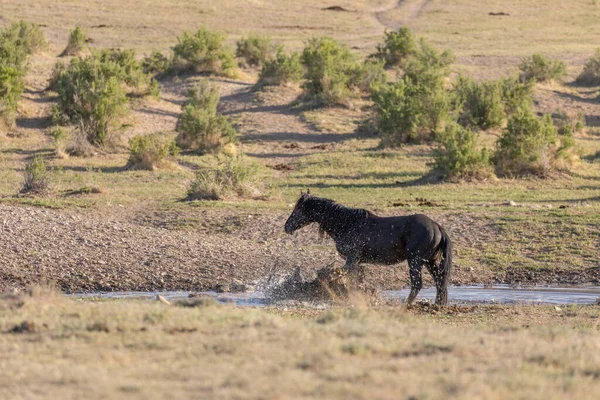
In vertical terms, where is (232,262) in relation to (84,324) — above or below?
below

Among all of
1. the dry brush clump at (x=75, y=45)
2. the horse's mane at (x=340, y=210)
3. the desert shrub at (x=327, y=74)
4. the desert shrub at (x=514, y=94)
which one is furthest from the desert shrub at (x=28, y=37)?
the horse's mane at (x=340, y=210)

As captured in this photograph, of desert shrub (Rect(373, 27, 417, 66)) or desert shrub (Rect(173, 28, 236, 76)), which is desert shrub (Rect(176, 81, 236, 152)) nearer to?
desert shrub (Rect(173, 28, 236, 76))

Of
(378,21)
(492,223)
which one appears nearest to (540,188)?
(492,223)

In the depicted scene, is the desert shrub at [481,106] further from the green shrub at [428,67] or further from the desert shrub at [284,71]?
the desert shrub at [284,71]

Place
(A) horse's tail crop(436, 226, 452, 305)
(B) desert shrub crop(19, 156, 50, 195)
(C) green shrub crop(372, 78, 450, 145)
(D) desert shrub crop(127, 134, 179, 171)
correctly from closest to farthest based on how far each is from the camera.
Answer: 1. (A) horse's tail crop(436, 226, 452, 305)
2. (B) desert shrub crop(19, 156, 50, 195)
3. (D) desert shrub crop(127, 134, 179, 171)
4. (C) green shrub crop(372, 78, 450, 145)

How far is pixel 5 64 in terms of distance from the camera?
84.6 ft

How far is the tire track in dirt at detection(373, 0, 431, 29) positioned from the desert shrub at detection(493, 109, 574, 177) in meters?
34.0

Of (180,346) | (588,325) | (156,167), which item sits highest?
(180,346)

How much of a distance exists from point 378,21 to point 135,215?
43.7 metres

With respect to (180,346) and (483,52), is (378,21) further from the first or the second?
(180,346)

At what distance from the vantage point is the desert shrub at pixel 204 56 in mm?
33750

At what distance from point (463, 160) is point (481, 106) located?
6808mm

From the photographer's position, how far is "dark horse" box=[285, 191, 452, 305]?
36.0 feet

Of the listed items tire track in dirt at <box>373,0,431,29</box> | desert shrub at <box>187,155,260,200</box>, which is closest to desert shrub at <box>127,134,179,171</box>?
desert shrub at <box>187,155,260,200</box>
